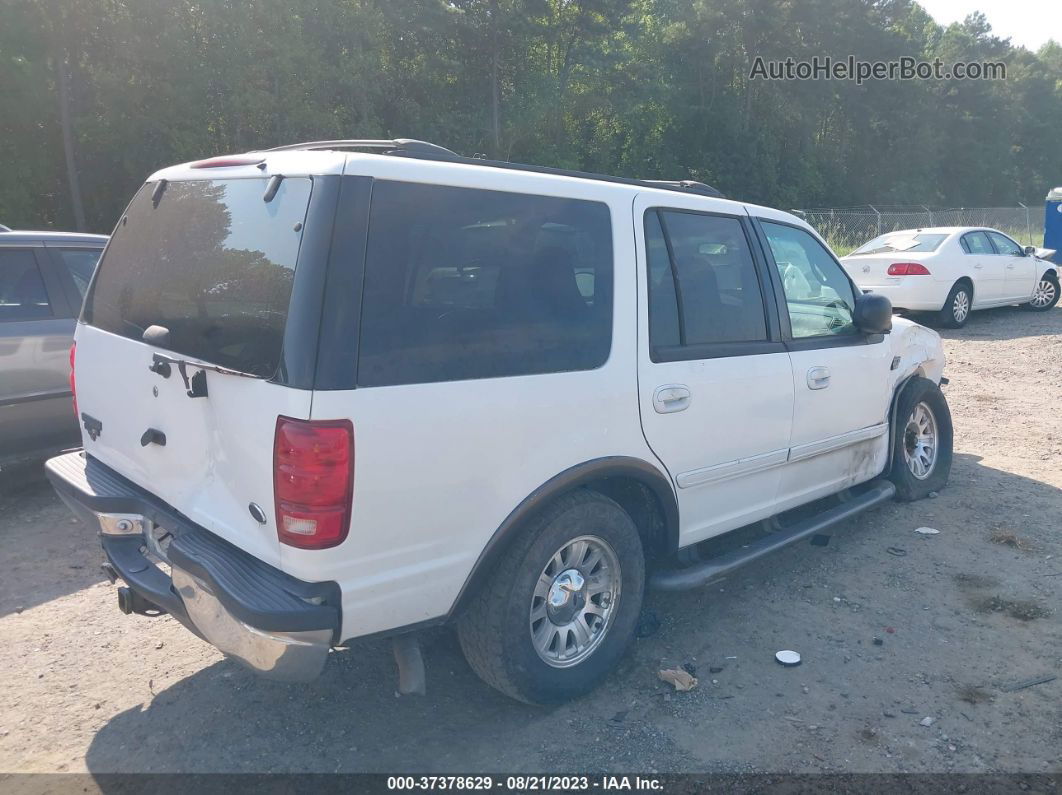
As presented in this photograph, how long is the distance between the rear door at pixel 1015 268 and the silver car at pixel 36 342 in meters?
13.6

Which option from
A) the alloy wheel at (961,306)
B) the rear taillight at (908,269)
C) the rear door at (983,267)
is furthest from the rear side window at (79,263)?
the rear door at (983,267)

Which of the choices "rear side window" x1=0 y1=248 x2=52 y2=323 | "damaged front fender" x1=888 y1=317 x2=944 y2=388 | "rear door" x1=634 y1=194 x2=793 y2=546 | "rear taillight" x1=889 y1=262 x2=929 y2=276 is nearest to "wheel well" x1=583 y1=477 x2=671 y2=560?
"rear door" x1=634 y1=194 x2=793 y2=546

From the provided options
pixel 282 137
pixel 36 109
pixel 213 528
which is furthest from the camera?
pixel 282 137

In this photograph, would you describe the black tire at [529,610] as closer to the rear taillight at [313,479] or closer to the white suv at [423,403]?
the white suv at [423,403]

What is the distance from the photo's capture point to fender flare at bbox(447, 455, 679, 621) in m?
2.99

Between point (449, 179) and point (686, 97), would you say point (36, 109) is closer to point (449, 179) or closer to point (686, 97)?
point (449, 179)

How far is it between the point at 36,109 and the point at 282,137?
643 cm

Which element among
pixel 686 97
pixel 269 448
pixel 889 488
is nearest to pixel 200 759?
pixel 269 448

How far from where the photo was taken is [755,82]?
4688 cm

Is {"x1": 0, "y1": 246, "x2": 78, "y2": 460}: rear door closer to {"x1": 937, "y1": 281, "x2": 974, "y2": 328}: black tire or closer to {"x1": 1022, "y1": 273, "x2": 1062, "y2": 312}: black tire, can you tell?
{"x1": 937, "y1": 281, "x2": 974, "y2": 328}: black tire

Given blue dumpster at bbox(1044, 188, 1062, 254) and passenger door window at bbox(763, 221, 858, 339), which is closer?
passenger door window at bbox(763, 221, 858, 339)

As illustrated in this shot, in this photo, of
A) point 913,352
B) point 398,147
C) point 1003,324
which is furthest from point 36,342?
point 1003,324

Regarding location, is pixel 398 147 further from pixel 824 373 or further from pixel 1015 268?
pixel 1015 268

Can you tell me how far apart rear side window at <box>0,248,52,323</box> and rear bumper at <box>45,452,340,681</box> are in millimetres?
2885
